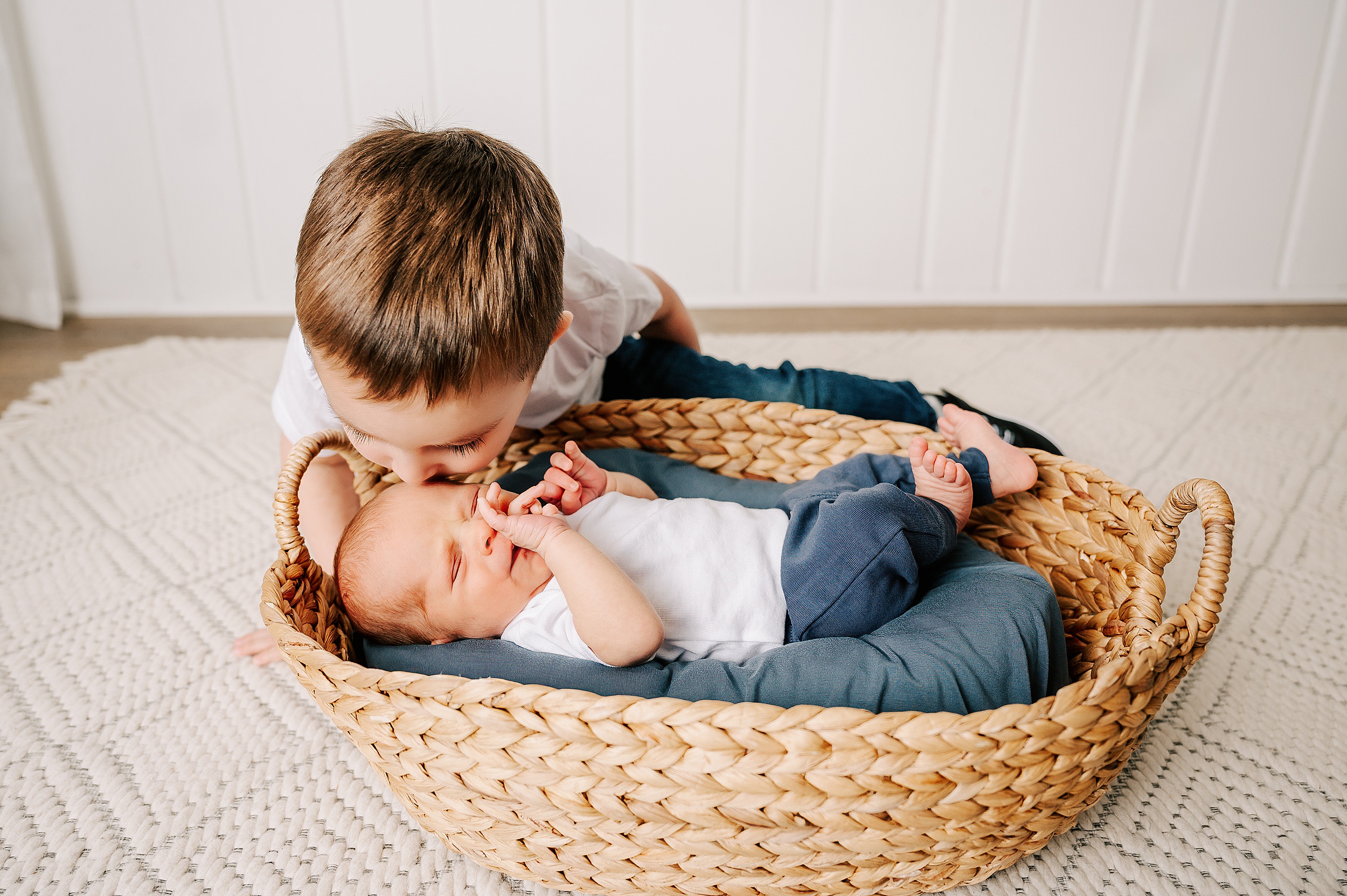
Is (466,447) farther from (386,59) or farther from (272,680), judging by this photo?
(386,59)

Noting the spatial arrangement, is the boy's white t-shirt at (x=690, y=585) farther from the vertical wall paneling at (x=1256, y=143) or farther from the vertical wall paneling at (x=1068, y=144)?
the vertical wall paneling at (x=1256, y=143)

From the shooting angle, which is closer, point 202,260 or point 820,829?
point 820,829

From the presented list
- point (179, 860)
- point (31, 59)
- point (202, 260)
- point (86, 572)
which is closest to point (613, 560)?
point (179, 860)

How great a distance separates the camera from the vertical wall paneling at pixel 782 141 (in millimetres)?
1707

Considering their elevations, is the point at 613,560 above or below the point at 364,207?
below

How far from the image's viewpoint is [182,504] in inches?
43.3

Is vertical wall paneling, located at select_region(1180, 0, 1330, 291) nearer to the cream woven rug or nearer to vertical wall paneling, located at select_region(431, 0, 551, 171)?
the cream woven rug

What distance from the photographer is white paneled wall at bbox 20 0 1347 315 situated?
1.70 m

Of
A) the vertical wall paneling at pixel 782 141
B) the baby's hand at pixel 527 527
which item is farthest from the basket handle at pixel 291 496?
the vertical wall paneling at pixel 782 141

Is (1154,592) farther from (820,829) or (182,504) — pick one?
(182,504)

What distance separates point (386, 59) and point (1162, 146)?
1.62m

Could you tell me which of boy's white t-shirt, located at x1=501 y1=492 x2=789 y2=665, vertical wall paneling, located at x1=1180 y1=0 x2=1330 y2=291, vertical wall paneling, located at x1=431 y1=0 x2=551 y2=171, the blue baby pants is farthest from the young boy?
vertical wall paneling, located at x1=1180 y1=0 x2=1330 y2=291

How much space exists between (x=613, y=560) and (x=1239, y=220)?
71.5 inches

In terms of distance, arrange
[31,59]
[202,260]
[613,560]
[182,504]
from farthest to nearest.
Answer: [202,260] → [31,59] → [182,504] → [613,560]
